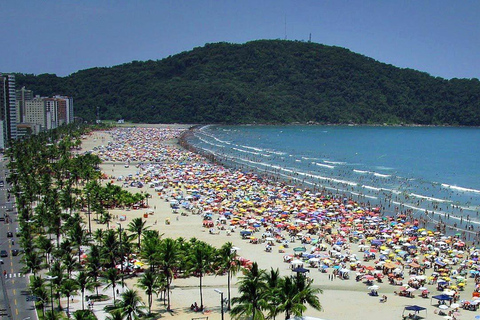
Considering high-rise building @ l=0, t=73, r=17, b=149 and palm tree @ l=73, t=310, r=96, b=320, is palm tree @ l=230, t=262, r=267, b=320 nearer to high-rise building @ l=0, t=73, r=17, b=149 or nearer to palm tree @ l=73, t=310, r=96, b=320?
palm tree @ l=73, t=310, r=96, b=320

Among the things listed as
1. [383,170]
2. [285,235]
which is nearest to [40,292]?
[285,235]

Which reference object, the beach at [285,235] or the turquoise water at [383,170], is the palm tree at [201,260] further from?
the turquoise water at [383,170]

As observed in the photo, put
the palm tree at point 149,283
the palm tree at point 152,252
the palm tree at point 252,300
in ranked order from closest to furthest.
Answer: the palm tree at point 252,300
the palm tree at point 149,283
the palm tree at point 152,252

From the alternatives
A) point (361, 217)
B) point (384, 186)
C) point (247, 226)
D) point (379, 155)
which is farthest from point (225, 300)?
point (379, 155)

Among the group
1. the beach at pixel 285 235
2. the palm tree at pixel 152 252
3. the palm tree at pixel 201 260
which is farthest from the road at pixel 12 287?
the palm tree at pixel 201 260

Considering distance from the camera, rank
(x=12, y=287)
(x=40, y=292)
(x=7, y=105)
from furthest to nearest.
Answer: (x=7, y=105)
(x=12, y=287)
(x=40, y=292)

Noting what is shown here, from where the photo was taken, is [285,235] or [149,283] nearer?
[149,283]

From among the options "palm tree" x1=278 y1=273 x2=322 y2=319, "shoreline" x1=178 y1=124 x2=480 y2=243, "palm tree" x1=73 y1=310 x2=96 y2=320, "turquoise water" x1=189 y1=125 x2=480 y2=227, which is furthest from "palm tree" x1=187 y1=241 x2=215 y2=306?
"turquoise water" x1=189 y1=125 x2=480 y2=227

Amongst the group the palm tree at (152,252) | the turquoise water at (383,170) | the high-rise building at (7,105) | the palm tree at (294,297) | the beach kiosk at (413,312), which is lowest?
the beach kiosk at (413,312)

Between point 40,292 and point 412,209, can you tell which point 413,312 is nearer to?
point 40,292
